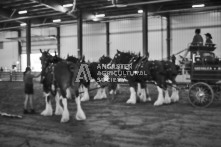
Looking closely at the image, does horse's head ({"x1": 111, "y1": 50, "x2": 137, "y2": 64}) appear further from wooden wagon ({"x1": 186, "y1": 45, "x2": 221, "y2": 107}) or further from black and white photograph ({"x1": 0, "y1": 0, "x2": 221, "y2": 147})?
wooden wagon ({"x1": 186, "y1": 45, "x2": 221, "y2": 107})

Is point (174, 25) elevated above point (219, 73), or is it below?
above

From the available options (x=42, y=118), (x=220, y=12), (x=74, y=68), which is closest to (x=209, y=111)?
(x=74, y=68)

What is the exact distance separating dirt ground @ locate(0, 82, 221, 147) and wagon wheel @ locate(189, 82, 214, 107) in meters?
0.33

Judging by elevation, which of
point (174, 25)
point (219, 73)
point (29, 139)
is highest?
point (174, 25)

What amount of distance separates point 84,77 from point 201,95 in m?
4.89

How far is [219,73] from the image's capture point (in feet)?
27.5

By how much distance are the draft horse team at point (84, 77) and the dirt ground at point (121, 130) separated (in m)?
0.67

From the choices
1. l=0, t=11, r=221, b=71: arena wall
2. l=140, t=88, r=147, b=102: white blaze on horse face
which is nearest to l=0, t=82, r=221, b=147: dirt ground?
l=140, t=88, r=147, b=102: white blaze on horse face

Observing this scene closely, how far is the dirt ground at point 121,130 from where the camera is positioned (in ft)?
16.5

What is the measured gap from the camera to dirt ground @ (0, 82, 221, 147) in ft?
16.5

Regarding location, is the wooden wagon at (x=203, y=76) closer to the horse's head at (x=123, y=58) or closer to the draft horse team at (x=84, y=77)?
the draft horse team at (x=84, y=77)

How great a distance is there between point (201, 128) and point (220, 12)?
18.8 m

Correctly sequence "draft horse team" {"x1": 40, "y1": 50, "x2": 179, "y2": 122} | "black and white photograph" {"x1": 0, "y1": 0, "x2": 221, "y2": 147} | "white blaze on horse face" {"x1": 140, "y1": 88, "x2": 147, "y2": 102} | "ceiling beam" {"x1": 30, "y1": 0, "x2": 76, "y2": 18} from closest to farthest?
"black and white photograph" {"x1": 0, "y1": 0, "x2": 221, "y2": 147}
"draft horse team" {"x1": 40, "y1": 50, "x2": 179, "y2": 122}
"white blaze on horse face" {"x1": 140, "y1": 88, "x2": 147, "y2": 102}
"ceiling beam" {"x1": 30, "y1": 0, "x2": 76, "y2": 18}

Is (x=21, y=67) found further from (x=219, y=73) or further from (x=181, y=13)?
(x=219, y=73)
